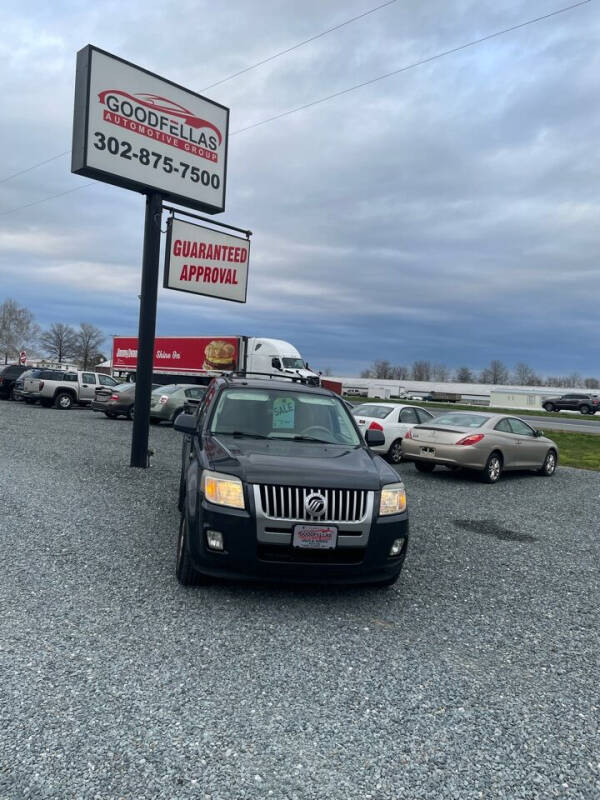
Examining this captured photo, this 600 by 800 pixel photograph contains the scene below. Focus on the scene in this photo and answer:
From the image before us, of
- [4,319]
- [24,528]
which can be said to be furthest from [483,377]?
[24,528]

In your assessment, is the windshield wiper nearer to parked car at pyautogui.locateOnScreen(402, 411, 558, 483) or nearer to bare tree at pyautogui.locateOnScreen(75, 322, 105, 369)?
parked car at pyautogui.locateOnScreen(402, 411, 558, 483)

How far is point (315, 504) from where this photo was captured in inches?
174

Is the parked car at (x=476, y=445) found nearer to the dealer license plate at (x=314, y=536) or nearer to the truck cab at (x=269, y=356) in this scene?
the dealer license plate at (x=314, y=536)

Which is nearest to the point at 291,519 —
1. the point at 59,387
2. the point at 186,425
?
the point at 186,425

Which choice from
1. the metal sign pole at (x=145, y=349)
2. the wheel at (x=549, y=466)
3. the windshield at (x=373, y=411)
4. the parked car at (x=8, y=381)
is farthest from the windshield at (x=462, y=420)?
the parked car at (x=8, y=381)

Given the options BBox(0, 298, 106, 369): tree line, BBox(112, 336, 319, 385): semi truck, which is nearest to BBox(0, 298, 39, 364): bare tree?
BBox(0, 298, 106, 369): tree line

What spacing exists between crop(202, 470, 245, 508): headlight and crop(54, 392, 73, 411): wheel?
23756mm

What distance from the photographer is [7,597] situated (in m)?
4.54

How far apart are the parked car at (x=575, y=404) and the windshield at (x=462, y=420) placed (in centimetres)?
4475

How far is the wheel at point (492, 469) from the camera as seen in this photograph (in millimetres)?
11945

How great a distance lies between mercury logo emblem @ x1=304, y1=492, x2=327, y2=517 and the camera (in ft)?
14.4

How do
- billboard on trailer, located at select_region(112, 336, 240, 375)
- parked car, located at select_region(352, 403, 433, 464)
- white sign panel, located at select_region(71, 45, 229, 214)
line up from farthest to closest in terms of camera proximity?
1. billboard on trailer, located at select_region(112, 336, 240, 375)
2. parked car, located at select_region(352, 403, 433, 464)
3. white sign panel, located at select_region(71, 45, 229, 214)

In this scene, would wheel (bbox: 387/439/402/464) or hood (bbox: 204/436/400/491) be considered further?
wheel (bbox: 387/439/402/464)

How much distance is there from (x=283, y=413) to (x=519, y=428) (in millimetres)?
8672
